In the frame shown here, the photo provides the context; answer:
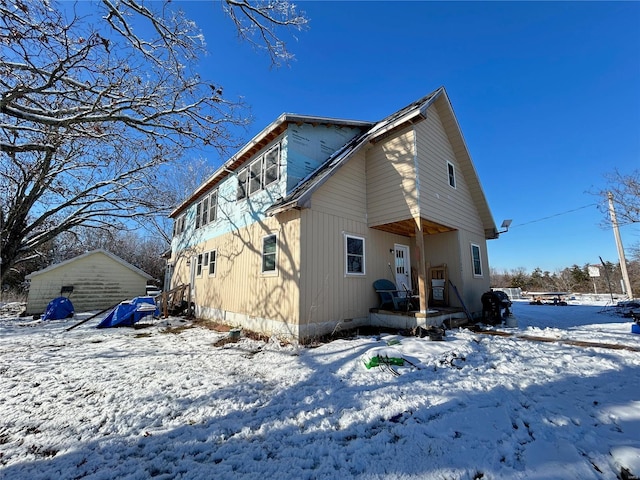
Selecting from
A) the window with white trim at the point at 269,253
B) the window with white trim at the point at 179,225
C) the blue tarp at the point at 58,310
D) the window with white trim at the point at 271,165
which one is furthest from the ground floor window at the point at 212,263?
the blue tarp at the point at 58,310

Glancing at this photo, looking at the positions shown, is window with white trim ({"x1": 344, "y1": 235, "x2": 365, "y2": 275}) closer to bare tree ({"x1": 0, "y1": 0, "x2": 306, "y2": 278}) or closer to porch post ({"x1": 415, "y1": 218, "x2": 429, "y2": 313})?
porch post ({"x1": 415, "y1": 218, "x2": 429, "y2": 313})

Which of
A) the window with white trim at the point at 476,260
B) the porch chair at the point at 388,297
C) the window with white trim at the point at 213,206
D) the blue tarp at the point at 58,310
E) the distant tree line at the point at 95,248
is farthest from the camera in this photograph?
the distant tree line at the point at 95,248

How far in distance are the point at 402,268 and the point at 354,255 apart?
2466 mm

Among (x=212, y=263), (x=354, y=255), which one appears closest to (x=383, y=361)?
(x=354, y=255)

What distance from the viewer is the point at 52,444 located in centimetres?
259

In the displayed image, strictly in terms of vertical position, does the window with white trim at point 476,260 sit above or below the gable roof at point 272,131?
below

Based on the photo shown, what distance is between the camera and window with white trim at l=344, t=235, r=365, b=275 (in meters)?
7.89

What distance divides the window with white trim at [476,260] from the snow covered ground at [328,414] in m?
4.86

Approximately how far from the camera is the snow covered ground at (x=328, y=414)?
2244mm

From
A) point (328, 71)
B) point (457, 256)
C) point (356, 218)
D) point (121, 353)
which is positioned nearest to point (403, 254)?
point (457, 256)

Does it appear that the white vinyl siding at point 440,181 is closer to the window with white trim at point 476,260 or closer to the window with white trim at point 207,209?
the window with white trim at point 476,260

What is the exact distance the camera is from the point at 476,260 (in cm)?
1068

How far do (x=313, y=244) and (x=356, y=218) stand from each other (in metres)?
1.92

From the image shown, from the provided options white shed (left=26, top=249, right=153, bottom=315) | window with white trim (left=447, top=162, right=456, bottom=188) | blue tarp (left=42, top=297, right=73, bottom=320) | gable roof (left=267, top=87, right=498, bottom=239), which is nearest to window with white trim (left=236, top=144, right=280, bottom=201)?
gable roof (left=267, top=87, right=498, bottom=239)
